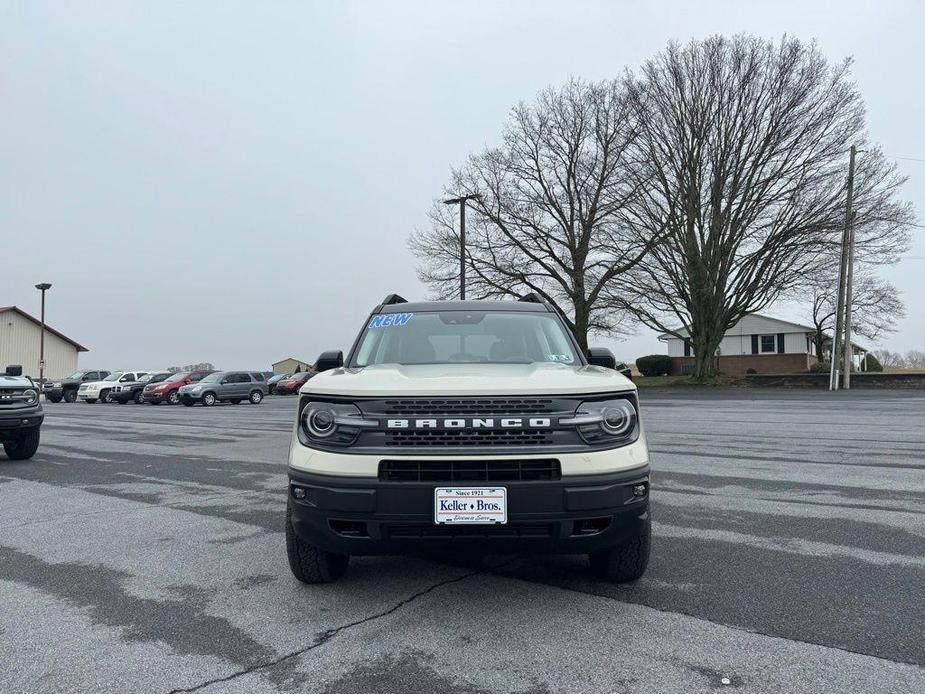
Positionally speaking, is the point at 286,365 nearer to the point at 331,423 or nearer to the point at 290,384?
the point at 290,384

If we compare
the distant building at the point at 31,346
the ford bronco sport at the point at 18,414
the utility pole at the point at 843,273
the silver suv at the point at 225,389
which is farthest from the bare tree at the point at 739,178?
the distant building at the point at 31,346

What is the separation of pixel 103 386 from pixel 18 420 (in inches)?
1251

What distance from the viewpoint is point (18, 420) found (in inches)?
429

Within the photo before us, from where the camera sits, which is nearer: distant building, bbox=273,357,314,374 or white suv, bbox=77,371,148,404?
white suv, bbox=77,371,148,404

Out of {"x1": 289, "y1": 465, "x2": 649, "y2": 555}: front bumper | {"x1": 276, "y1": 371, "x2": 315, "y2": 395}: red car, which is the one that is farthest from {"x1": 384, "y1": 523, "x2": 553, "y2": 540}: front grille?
{"x1": 276, "y1": 371, "x2": 315, "y2": 395}: red car

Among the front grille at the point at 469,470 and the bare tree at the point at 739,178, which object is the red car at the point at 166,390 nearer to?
the bare tree at the point at 739,178

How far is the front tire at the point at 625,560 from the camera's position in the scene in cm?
411

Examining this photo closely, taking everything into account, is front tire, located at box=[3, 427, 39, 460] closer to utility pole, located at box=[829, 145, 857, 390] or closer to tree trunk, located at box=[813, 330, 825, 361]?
utility pole, located at box=[829, 145, 857, 390]

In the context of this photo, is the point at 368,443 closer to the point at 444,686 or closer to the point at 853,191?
the point at 444,686

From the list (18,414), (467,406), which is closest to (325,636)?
(467,406)

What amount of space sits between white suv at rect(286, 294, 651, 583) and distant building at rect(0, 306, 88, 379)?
64.7m

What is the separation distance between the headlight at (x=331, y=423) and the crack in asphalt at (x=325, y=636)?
0.94 meters

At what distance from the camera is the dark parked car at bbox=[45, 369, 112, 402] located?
42.6m

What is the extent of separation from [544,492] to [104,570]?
3.19 metres
